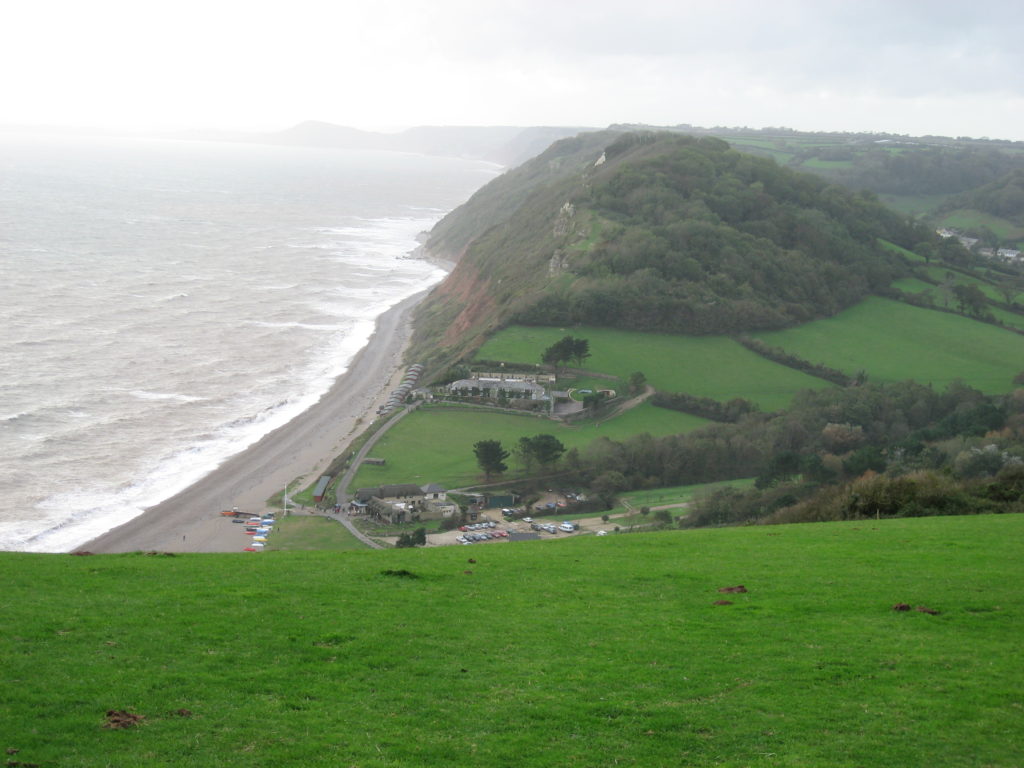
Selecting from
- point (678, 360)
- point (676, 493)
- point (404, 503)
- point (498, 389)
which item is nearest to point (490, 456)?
point (404, 503)

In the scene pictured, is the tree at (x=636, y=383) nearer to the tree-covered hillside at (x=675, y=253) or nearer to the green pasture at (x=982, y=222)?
the tree-covered hillside at (x=675, y=253)

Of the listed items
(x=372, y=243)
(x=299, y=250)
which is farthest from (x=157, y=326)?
(x=372, y=243)

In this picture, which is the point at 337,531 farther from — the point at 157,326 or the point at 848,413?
the point at 157,326

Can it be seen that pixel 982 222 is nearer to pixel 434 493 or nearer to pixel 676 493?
pixel 676 493

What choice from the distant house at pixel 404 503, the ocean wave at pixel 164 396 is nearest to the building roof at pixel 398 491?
the distant house at pixel 404 503

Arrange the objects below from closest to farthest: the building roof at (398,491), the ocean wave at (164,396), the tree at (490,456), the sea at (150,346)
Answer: the building roof at (398,491) < the sea at (150,346) < the tree at (490,456) < the ocean wave at (164,396)

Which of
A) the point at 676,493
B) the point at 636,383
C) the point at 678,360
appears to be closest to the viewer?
the point at 676,493

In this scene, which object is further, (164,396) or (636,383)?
(636,383)
